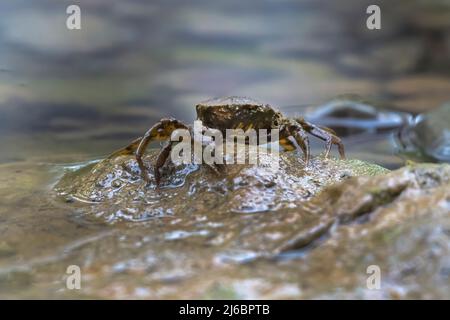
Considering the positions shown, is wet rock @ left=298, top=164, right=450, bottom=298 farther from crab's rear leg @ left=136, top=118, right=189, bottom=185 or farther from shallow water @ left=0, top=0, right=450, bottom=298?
shallow water @ left=0, top=0, right=450, bottom=298

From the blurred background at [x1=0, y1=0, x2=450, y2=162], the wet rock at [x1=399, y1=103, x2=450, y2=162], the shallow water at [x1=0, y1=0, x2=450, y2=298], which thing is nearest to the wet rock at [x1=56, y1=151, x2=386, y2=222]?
the shallow water at [x1=0, y1=0, x2=450, y2=298]

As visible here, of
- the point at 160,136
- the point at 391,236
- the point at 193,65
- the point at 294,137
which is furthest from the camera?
the point at 193,65

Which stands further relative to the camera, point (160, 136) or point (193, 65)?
point (193, 65)

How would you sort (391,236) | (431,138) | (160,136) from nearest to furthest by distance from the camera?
(391,236)
(160,136)
(431,138)

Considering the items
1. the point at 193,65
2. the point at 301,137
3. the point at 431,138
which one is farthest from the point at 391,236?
the point at 193,65

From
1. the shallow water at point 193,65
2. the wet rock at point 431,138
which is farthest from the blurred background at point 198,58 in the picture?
the wet rock at point 431,138

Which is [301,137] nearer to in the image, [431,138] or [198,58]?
[431,138]
